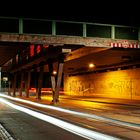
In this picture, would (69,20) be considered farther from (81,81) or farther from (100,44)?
(81,81)

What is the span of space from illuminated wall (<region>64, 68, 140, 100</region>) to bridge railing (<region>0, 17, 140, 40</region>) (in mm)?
14271

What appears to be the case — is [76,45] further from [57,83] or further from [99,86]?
[99,86]

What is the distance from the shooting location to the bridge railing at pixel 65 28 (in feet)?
75.7

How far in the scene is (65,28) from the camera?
79.4ft

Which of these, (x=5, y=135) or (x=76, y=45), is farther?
(x=76, y=45)

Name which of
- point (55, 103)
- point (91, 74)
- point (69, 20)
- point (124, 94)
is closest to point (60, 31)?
point (69, 20)

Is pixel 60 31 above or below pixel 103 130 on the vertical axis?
above

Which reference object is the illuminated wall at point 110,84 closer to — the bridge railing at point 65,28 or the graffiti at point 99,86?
the graffiti at point 99,86

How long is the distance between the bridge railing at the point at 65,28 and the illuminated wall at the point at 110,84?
1427cm

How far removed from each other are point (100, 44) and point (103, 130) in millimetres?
12077

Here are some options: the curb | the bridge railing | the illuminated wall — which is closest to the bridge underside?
the illuminated wall

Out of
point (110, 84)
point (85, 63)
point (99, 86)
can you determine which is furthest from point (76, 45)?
point (99, 86)

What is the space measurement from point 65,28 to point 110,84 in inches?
891

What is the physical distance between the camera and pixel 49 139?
11766 mm
